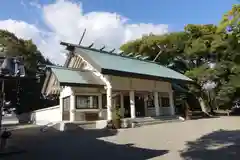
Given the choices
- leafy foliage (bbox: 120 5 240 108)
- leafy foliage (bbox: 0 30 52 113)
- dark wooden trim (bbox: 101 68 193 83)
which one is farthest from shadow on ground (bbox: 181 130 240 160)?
leafy foliage (bbox: 0 30 52 113)

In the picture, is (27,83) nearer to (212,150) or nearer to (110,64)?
(110,64)

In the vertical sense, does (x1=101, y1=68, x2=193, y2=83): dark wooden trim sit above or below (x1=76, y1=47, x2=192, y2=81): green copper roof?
below

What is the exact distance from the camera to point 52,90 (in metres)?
18.1

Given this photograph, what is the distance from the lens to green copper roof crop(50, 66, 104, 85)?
1499 centimetres

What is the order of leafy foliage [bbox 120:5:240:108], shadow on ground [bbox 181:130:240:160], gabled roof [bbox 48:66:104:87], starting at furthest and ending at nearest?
1. leafy foliage [bbox 120:5:240:108]
2. gabled roof [bbox 48:66:104:87]
3. shadow on ground [bbox 181:130:240:160]

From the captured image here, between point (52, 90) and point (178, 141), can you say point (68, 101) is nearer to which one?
point (52, 90)

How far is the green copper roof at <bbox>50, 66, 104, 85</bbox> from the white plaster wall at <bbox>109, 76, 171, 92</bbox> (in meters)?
1.18

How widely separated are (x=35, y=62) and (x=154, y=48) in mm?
16949

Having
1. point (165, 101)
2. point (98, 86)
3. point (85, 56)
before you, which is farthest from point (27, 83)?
point (165, 101)

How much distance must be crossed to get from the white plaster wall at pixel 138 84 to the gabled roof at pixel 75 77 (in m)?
1.10

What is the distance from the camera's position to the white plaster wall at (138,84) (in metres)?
17.0

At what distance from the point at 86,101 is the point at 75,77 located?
2.04 meters

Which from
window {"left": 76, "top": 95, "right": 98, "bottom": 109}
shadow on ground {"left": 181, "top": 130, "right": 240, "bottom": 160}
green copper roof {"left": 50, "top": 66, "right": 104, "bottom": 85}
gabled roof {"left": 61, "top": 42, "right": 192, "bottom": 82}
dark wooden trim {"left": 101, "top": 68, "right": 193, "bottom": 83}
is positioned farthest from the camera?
window {"left": 76, "top": 95, "right": 98, "bottom": 109}

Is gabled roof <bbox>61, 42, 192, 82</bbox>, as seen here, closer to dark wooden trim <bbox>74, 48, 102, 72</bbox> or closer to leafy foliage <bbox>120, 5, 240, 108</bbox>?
dark wooden trim <bbox>74, 48, 102, 72</bbox>
